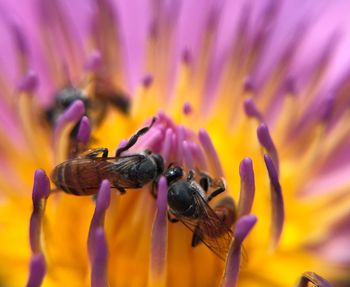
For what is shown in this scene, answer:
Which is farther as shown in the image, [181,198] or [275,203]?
[275,203]

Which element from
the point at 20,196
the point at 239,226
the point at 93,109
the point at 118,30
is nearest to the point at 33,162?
the point at 20,196

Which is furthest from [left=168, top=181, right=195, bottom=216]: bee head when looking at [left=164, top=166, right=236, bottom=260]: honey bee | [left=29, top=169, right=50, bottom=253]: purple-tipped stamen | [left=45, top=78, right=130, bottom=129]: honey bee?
[left=45, top=78, right=130, bottom=129]: honey bee

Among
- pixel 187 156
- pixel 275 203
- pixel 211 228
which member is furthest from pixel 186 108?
pixel 211 228

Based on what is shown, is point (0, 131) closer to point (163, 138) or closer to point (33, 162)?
point (33, 162)

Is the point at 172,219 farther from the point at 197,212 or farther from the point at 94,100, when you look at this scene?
the point at 94,100

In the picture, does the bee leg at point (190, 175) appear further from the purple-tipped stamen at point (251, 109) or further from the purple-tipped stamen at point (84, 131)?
the purple-tipped stamen at point (251, 109)

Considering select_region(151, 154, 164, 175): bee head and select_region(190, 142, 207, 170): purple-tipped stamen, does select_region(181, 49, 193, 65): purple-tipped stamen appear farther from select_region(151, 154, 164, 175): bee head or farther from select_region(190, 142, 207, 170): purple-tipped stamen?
select_region(151, 154, 164, 175): bee head
